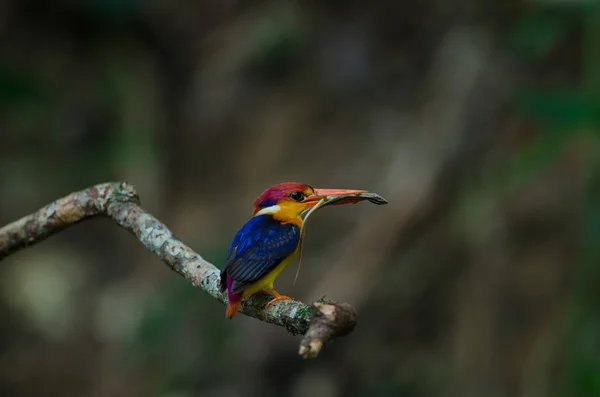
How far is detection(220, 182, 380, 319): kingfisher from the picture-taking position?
1.57 meters

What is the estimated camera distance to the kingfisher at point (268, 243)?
157 cm

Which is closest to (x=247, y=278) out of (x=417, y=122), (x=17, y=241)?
(x=17, y=241)

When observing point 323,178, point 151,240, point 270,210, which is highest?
point 323,178

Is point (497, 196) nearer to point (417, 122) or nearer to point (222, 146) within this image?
point (417, 122)

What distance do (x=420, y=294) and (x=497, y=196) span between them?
1019 millimetres

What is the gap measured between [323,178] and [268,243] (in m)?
4.22

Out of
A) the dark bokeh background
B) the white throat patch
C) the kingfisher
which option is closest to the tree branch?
the kingfisher

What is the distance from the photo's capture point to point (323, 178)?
5891mm

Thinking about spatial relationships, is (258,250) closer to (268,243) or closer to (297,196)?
(268,243)

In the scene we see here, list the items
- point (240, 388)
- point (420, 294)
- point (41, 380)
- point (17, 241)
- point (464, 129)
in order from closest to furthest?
1. point (17, 241)
2. point (240, 388)
3. point (464, 129)
4. point (420, 294)
5. point (41, 380)

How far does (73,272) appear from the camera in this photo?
22.4 ft

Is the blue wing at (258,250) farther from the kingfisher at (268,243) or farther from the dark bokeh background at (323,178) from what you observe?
the dark bokeh background at (323,178)

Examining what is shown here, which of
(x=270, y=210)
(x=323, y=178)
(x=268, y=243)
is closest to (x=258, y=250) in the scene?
(x=268, y=243)

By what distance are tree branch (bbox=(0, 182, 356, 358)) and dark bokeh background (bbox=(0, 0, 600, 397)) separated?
2.29 metres
